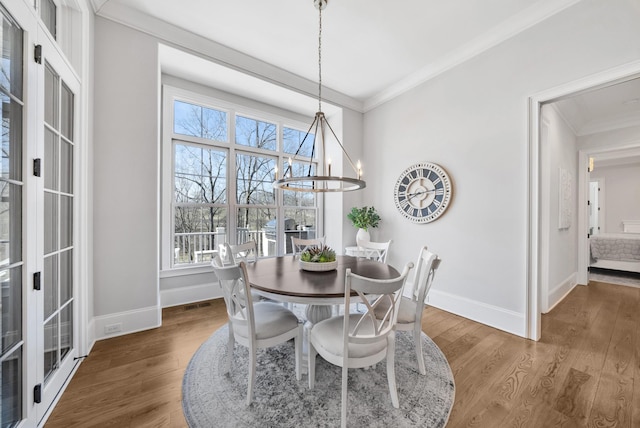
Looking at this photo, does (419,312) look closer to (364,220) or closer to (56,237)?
(364,220)

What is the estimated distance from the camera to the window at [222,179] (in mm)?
3477

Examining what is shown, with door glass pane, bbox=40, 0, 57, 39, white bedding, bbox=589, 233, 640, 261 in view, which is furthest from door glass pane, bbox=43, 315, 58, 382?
white bedding, bbox=589, 233, 640, 261

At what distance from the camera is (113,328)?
2.48 metres

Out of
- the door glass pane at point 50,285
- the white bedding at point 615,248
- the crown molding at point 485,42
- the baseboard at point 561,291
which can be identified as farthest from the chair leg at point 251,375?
the white bedding at point 615,248

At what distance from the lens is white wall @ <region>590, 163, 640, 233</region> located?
6273 millimetres

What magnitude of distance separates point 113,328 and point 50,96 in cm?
213

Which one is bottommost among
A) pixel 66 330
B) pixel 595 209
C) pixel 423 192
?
pixel 66 330

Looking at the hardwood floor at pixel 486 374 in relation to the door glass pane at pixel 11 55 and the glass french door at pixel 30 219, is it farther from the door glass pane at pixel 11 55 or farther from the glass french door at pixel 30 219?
the door glass pane at pixel 11 55

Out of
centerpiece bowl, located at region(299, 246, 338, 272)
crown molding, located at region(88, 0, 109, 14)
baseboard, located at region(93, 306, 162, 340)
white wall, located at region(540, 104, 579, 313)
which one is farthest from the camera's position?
white wall, located at region(540, 104, 579, 313)

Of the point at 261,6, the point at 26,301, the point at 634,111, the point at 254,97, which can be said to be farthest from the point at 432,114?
the point at 26,301

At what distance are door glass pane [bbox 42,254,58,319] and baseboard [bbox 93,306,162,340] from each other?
85 cm

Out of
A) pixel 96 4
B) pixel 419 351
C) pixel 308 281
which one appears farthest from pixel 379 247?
pixel 96 4

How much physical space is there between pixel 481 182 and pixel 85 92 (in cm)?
414

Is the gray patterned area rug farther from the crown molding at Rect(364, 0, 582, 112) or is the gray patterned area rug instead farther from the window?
the crown molding at Rect(364, 0, 582, 112)
